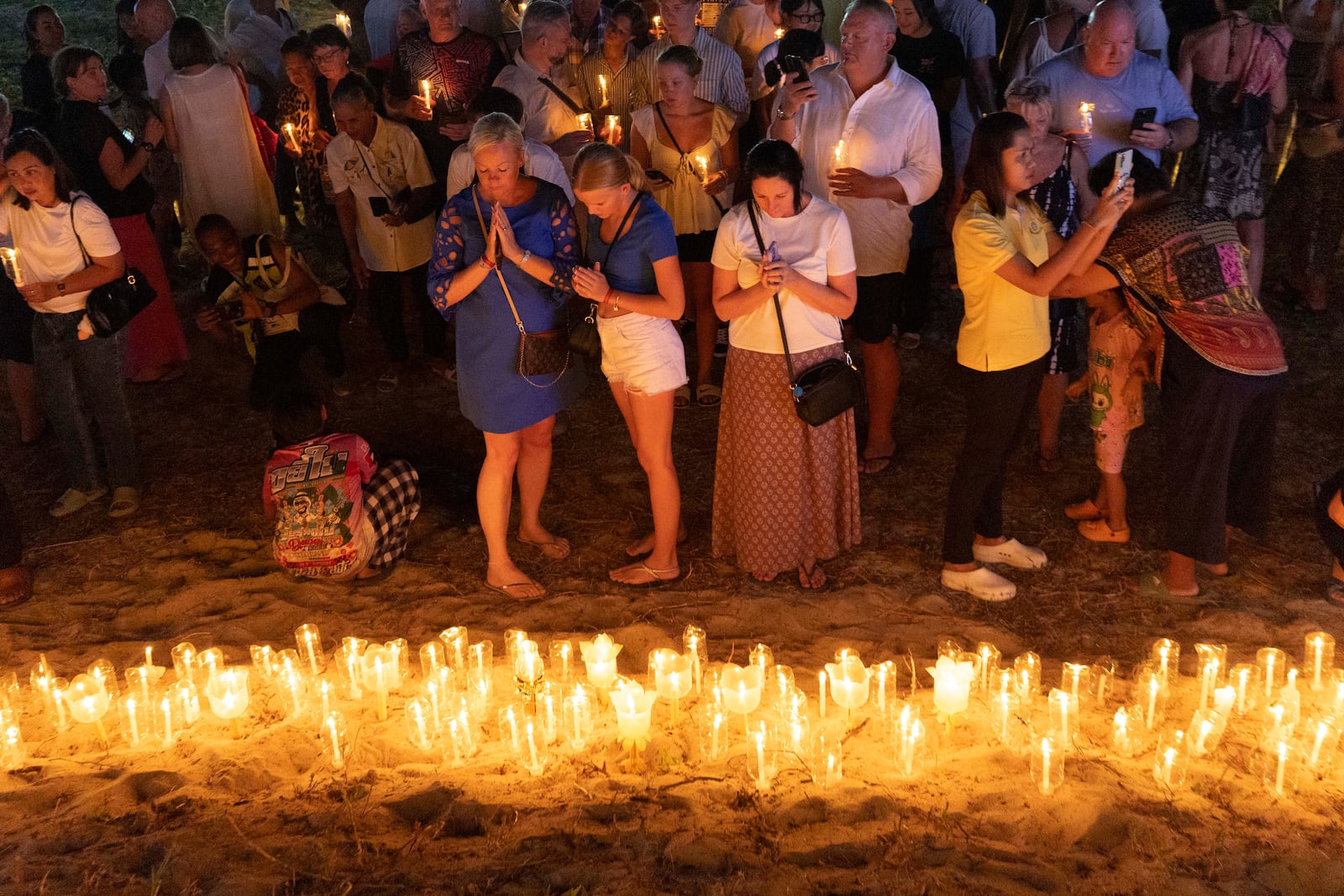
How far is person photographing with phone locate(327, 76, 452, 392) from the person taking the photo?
6.44 metres

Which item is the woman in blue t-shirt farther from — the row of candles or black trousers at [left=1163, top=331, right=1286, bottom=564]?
black trousers at [left=1163, top=331, right=1286, bottom=564]

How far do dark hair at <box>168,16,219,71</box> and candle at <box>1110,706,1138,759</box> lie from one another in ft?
19.0

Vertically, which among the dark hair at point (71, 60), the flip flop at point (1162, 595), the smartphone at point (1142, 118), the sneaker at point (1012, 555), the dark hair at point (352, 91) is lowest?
the flip flop at point (1162, 595)

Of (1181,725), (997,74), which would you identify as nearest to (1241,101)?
(997,74)

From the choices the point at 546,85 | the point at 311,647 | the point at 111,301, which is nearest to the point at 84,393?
the point at 111,301

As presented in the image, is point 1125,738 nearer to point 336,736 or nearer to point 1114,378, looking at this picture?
point 1114,378

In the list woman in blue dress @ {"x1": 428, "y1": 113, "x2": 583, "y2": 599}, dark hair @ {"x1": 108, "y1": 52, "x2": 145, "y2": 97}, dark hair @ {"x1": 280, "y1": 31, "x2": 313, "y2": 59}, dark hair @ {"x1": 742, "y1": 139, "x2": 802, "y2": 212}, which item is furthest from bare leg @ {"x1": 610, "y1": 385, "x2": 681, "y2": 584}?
dark hair @ {"x1": 108, "y1": 52, "x2": 145, "y2": 97}

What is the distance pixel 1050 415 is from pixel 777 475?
175 centimetres

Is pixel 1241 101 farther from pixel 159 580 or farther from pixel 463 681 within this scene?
→ pixel 159 580

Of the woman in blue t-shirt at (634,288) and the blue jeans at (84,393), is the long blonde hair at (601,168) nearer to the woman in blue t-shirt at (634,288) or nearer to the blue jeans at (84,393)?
the woman in blue t-shirt at (634,288)

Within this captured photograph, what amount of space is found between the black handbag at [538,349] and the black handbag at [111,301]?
2238 mm

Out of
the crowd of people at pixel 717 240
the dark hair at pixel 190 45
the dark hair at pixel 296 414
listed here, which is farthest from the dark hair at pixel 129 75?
the dark hair at pixel 296 414

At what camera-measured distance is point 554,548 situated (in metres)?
5.34

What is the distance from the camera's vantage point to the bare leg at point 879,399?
5.61 m
